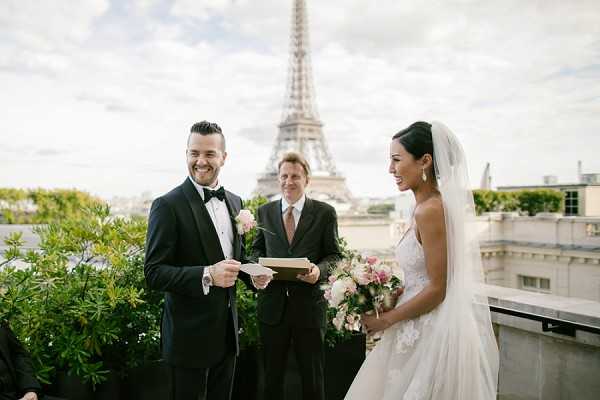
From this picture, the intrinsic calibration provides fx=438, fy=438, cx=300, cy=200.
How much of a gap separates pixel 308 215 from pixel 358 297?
1.02m

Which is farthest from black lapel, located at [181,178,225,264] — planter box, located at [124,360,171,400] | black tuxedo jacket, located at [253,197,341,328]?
planter box, located at [124,360,171,400]

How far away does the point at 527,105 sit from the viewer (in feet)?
72.8

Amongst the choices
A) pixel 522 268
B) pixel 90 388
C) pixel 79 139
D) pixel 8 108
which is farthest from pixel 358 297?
pixel 522 268

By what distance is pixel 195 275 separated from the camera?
2.14 m

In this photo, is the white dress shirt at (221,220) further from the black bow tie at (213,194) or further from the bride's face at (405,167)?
the bride's face at (405,167)

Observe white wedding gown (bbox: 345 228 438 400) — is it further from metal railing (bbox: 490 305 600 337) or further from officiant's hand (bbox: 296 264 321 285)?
metal railing (bbox: 490 305 600 337)

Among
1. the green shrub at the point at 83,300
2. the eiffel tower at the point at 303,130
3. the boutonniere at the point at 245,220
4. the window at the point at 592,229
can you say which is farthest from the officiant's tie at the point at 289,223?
the eiffel tower at the point at 303,130

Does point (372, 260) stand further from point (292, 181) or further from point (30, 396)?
point (30, 396)

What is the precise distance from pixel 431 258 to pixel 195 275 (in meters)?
1.16

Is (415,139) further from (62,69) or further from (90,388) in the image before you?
(62,69)

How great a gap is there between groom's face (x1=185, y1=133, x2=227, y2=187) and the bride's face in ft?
3.16

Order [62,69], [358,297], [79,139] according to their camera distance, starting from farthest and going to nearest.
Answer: [79,139] → [62,69] → [358,297]

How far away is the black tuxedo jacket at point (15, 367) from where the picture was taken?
2434 mm

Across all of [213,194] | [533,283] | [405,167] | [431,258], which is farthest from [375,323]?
[533,283]
